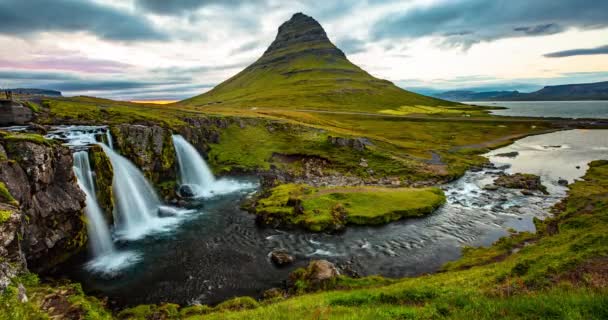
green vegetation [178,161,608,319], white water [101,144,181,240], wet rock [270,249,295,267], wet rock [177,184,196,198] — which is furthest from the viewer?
wet rock [177,184,196,198]

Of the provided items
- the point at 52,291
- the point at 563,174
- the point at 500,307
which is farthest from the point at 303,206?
the point at 563,174

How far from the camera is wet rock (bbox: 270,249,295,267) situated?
30.4 metres

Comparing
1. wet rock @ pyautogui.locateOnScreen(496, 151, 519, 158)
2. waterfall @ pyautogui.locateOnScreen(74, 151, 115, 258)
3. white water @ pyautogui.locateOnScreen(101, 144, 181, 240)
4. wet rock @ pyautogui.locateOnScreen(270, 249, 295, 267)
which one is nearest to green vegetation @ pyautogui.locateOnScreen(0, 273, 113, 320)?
waterfall @ pyautogui.locateOnScreen(74, 151, 115, 258)

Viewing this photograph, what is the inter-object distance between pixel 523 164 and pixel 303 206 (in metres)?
64.3

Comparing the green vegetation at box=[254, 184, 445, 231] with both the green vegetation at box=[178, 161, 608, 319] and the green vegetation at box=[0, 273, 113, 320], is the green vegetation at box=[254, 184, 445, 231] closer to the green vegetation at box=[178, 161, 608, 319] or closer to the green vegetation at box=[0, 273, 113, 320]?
the green vegetation at box=[178, 161, 608, 319]

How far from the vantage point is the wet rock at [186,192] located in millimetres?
54438

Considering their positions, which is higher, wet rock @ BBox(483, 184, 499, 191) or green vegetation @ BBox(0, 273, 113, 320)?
green vegetation @ BBox(0, 273, 113, 320)

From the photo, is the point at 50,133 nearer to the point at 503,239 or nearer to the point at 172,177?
the point at 172,177

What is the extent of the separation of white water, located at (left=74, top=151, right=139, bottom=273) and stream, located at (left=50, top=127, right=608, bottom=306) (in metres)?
0.87

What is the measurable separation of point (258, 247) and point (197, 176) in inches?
1347

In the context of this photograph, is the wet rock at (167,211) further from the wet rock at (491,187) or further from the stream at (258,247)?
the wet rock at (491,187)

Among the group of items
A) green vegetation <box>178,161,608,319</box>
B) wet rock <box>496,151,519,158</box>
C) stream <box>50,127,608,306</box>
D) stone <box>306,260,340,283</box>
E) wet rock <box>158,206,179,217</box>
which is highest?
green vegetation <box>178,161,608,319</box>

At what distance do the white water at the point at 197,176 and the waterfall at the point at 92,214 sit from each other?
19033 millimetres

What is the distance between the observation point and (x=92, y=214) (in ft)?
118
